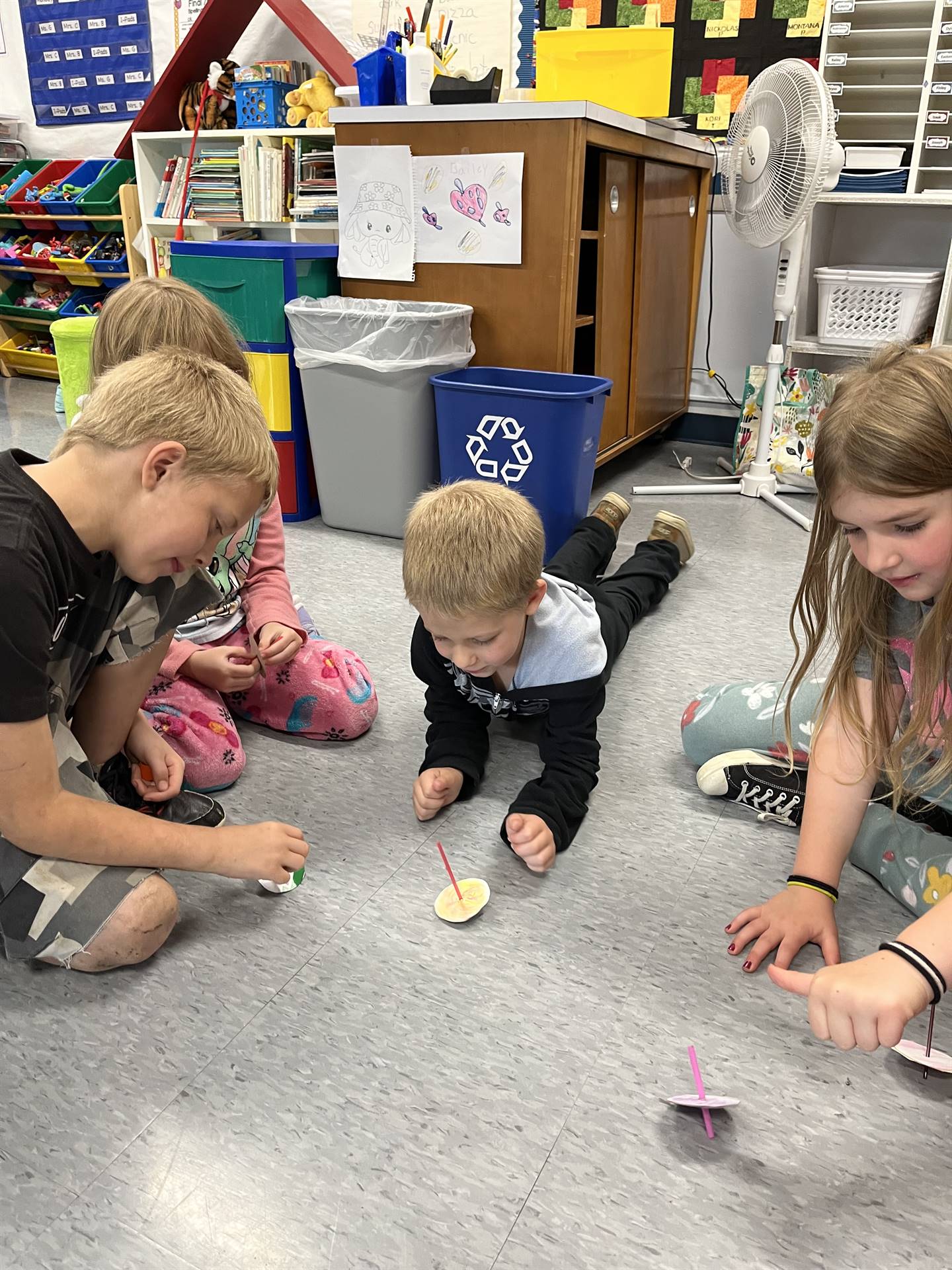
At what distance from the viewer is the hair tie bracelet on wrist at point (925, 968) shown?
0.71 metres

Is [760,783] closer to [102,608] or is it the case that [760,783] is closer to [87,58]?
[102,608]

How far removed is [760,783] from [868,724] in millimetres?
263

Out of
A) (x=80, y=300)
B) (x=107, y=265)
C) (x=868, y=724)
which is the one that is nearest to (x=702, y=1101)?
(x=868, y=724)

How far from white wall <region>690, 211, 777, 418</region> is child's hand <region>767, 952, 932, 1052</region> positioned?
8.58 feet

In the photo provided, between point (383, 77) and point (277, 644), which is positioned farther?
point (383, 77)

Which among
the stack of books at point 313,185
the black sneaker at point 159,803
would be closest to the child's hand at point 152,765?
the black sneaker at point 159,803

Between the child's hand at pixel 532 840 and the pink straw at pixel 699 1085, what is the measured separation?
0.28 m

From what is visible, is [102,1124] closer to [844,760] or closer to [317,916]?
[317,916]

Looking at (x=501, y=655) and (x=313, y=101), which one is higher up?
(x=313, y=101)

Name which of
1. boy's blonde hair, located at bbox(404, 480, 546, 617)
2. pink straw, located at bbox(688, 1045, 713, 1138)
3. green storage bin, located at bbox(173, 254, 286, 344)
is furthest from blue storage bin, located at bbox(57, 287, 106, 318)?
pink straw, located at bbox(688, 1045, 713, 1138)

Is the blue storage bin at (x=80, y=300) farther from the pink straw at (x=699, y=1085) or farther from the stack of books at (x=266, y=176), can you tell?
the pink straw at (x=699, y=1085)

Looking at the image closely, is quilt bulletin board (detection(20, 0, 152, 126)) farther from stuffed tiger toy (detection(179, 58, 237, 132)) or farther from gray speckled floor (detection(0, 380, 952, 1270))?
gray speckled floor (detection(0, 380, 952, 1270))

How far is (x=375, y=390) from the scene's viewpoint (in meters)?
2.06

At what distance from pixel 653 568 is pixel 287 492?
976 mm
